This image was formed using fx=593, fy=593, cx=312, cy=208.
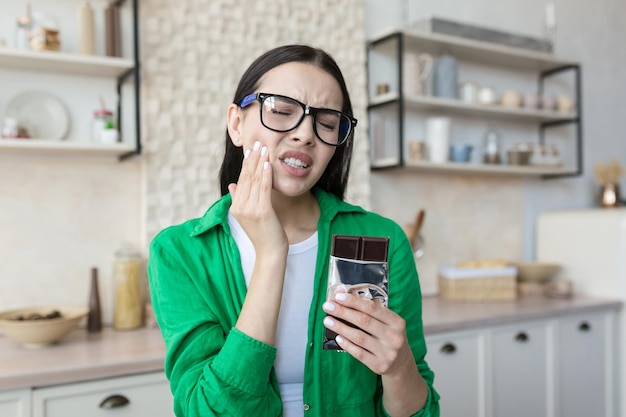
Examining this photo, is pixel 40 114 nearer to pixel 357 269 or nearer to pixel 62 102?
pixel 62 102

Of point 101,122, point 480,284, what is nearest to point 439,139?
point 480,284

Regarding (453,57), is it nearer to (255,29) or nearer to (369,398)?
(255,29)

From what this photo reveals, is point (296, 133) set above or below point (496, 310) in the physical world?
above

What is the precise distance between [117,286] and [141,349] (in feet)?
→ 1.30

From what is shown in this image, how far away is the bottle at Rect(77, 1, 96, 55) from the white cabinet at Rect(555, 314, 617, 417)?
7.36 ft

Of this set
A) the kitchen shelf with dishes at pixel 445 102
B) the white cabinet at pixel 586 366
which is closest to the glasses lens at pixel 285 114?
the kitchen shelf with dishes at pixel 445 102

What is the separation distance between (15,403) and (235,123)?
1041 millimetres

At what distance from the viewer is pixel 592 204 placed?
11.7 feet

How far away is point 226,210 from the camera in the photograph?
1.10m

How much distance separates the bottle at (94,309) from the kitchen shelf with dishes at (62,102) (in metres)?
0.46

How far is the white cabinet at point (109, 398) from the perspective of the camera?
1.62 metres

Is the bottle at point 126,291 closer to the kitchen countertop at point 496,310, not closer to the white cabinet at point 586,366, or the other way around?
the kitchen countertop at point 496,310

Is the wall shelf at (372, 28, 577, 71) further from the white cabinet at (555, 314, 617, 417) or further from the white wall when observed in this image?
the white cabinet at (555, 314, 617, 417)

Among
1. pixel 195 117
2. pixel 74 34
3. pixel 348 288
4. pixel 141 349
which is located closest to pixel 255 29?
pixel 195 117
